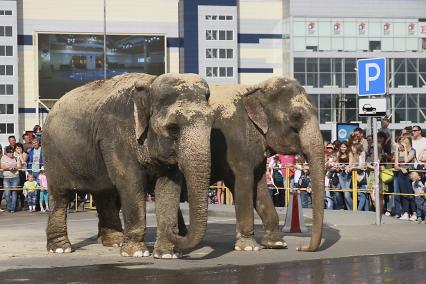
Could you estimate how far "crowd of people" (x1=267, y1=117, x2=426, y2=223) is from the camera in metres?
20.4

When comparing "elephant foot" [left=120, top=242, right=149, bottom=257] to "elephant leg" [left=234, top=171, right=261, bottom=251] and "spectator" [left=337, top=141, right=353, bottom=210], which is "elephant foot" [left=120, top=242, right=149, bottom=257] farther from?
"spectator" [left=337, top=141, right=353, bottom=210]

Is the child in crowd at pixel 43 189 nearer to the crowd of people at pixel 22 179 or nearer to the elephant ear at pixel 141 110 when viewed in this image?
the crowd of people at pixel 22 179

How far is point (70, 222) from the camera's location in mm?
21953

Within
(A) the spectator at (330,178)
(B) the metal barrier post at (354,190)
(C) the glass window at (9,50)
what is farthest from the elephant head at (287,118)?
(C) the glass window at (9,50)

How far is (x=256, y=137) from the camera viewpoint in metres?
14.6

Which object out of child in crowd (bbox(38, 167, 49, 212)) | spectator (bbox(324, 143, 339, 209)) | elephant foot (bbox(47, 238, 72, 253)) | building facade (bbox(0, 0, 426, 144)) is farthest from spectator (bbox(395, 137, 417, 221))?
building facade (bbox(0, 0, 426, 144))

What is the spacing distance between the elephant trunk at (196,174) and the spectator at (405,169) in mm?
9215

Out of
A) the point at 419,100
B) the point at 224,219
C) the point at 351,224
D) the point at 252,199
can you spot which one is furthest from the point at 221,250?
the point at 419,100

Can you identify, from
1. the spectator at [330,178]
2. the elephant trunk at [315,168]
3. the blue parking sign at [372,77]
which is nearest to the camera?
the elephant trunk at [315,168]

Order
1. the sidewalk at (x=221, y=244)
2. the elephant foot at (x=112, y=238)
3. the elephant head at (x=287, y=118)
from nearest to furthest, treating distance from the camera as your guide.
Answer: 1. the sidewalk at (x=221, y=244)
2. the elephant head at (x=287, y=118)
3. the elephant foot at (x=112, y=238)

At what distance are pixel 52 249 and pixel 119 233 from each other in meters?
1.38

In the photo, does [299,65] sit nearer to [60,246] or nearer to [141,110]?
[60,246]

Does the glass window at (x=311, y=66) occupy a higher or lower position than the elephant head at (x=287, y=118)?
higher

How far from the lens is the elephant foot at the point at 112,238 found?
15453 millimetres
